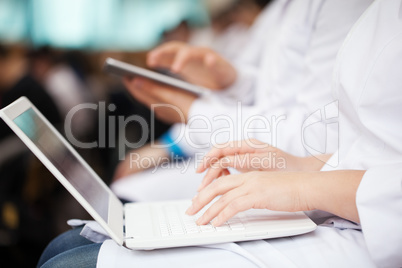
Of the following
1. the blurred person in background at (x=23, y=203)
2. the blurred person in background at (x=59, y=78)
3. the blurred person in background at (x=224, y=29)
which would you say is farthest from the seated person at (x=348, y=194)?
the blurred person in background at (x=224, y=29)

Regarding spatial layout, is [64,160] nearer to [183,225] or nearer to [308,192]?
[183,225]

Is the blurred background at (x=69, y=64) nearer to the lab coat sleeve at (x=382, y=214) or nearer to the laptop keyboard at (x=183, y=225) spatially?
the laptop keyboard at (x=183, y=225)

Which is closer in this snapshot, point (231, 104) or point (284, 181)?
point (284, 181)

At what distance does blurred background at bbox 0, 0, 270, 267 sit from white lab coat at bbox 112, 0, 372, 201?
0.84 meters

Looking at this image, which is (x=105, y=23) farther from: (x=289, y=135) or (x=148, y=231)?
(x=148, y=231)

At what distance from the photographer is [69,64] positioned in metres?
3.61

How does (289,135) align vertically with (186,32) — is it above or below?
below

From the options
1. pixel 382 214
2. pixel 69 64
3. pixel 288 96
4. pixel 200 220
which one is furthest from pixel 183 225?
pixel 69 64

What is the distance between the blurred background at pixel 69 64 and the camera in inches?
78.4

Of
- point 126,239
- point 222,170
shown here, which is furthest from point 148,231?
point 222,170

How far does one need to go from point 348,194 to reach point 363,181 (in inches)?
1.3

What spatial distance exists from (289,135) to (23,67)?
2.91 meters

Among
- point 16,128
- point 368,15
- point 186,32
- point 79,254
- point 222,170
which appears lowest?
point 79,254

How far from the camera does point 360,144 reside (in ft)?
2.74
